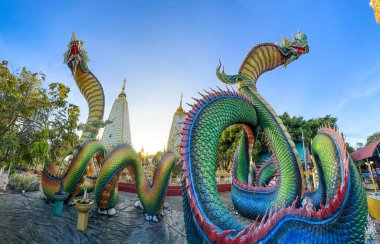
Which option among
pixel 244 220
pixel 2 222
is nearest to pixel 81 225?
pixel 2 222

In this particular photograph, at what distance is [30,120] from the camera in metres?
4.20

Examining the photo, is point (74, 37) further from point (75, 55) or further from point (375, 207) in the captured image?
point (375, 207)

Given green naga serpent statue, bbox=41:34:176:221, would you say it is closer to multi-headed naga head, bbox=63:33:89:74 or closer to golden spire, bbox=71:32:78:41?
multi-headed naga head, bbox=63:33:89:74

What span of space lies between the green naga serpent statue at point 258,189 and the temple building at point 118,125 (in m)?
13.6

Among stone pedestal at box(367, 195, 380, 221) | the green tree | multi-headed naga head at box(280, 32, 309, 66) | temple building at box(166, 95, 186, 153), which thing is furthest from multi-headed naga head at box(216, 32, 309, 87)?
the green tree

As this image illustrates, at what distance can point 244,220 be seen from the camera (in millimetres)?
5656

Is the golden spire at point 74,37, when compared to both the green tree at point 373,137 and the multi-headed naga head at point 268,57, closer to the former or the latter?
the multi-headed naga head at point 268,57

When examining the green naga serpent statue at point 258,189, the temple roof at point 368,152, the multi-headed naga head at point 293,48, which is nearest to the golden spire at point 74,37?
the green naga serpent statue at point 258,189

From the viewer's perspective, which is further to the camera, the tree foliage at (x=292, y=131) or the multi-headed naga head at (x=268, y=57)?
the tree foliage at (x=292, y=131)

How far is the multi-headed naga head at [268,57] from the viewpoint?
5.70 m

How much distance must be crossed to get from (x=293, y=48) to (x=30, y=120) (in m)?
7.12

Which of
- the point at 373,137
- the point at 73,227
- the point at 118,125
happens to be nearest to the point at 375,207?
the point at 73,227

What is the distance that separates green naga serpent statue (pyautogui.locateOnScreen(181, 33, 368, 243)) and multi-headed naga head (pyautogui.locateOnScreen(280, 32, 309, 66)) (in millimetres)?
119

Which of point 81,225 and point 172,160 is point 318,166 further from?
point 81,225
